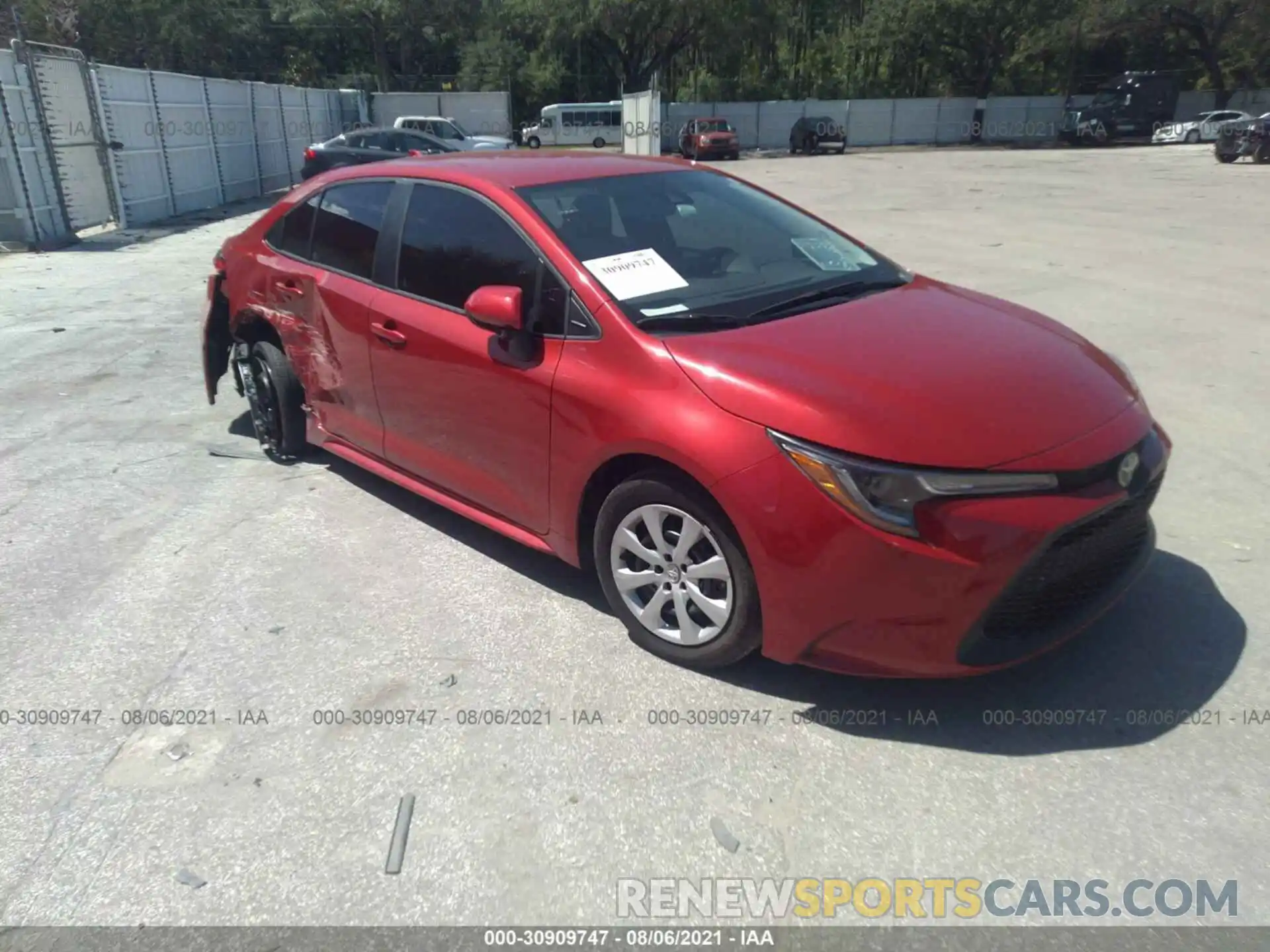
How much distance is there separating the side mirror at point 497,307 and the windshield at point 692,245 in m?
0.31

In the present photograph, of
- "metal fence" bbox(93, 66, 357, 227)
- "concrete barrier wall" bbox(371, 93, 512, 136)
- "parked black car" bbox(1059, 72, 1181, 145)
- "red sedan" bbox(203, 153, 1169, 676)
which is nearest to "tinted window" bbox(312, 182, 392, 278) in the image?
"red sedan" bbox(203, 153, 1169, 676)

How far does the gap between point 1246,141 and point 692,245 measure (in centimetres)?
3464

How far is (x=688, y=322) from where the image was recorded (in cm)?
326

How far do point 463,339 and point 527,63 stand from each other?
2127 inches

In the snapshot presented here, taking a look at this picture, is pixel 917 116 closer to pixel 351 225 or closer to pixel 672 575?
pixel 351 225

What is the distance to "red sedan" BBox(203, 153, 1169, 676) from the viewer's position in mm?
2688

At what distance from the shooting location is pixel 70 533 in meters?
4.49

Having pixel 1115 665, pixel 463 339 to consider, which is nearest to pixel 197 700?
pixel 463 339

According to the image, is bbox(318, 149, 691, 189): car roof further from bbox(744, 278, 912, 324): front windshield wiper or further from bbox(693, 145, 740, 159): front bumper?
bbox(693, 145, 740, 159): front bumper

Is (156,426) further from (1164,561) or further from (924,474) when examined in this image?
(1164,561)

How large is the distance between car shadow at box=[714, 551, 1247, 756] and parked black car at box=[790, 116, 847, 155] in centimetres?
4413

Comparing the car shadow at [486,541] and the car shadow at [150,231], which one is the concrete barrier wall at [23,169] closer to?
the car shadow at [150,231]

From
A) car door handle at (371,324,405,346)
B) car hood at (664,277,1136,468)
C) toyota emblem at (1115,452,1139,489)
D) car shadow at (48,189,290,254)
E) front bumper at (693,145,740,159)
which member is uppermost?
car hood at (664,277,1136,468)

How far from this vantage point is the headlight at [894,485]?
2.64 meters
